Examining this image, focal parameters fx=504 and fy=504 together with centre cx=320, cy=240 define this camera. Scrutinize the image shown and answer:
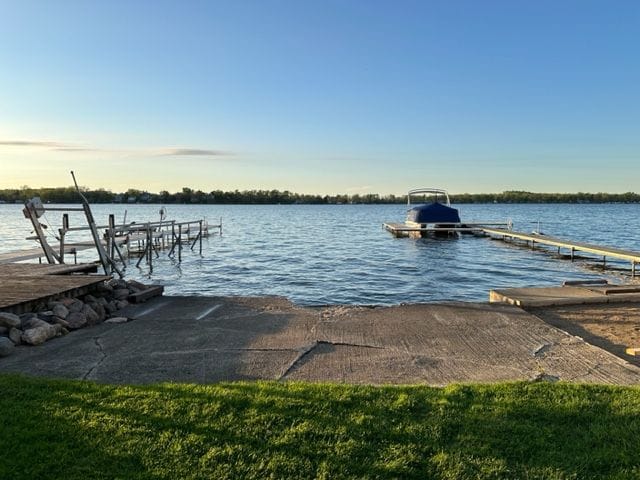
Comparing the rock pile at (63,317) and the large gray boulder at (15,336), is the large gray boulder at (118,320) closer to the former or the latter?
the rock pile at (63,317)

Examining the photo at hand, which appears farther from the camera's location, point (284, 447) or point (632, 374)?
point (632, 374)

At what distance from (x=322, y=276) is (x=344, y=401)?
1464 cm

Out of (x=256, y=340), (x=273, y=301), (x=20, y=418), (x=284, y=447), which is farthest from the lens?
(x=273, y=301)

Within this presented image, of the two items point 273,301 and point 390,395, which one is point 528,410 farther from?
point 273,301

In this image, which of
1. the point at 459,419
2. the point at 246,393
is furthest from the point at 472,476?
the point at 246,393

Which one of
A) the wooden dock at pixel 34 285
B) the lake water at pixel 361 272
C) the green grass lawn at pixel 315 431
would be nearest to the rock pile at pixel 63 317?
the wooden dock at pixel 34 285

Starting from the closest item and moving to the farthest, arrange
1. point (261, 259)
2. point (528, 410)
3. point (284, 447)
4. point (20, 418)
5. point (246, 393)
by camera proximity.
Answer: point (284, 447) → point (20, 418) → point (528, 410) → point (246, 393) → point (261, 259)

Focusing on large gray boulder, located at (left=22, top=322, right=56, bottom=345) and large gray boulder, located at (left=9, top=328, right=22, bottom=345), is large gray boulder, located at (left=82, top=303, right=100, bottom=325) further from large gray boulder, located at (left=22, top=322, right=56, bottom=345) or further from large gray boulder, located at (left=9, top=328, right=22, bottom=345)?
large gray boulder, located at (left=9, top=328, right=22, bottom=345)

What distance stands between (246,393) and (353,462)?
145 centimetres

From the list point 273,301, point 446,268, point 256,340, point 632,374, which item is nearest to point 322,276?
point 446,268

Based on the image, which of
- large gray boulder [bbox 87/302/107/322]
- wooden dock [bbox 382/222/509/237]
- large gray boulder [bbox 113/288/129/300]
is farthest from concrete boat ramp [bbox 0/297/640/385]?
wooden dock [bbox 382/222/509/237]

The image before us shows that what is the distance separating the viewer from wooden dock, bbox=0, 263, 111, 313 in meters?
8.21

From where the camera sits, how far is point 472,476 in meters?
3.24

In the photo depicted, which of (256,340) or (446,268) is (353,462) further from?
(446,268)
